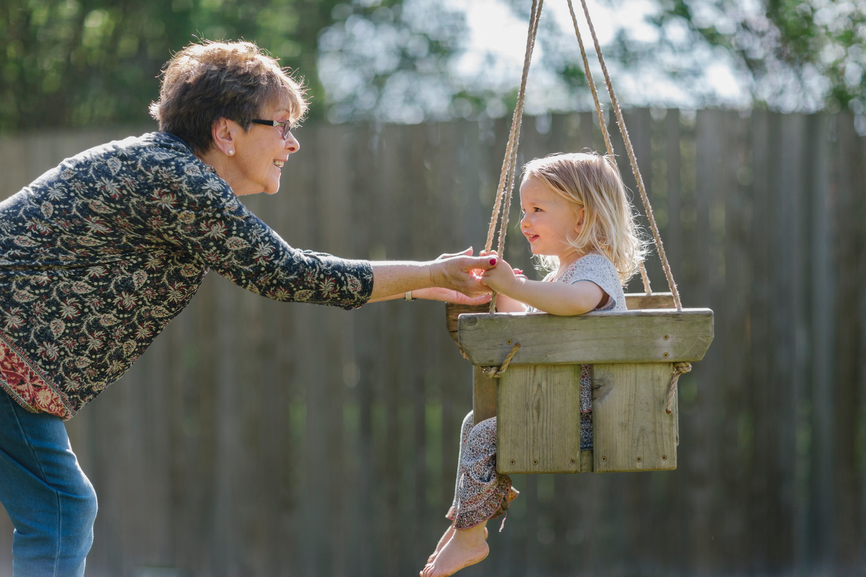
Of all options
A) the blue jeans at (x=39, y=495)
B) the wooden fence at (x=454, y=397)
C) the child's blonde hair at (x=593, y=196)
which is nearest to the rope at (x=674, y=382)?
the child's blonde hair at (x=593, y=196)

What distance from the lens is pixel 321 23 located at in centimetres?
682

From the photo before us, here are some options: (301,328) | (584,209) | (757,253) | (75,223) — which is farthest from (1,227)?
(757,253)

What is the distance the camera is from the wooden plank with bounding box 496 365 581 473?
194cm

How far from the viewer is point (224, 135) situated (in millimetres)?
2008

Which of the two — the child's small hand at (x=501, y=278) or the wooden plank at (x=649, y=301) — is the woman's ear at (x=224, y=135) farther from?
the wooden plank at (x=649, y=301)

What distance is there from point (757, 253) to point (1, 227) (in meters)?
3.15

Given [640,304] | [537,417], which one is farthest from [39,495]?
[640,304]

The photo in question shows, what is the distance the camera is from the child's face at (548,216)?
6.95 feet

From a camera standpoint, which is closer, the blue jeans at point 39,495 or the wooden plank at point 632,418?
the blue jeans at point 39,495

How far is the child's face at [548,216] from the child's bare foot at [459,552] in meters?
0.79

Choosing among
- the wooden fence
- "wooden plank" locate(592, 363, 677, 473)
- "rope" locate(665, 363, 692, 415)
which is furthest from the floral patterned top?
the wooden fence

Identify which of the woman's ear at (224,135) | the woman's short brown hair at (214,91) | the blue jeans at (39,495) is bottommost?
the blue jeans at (39,495)

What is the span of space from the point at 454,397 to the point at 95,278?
2.20m

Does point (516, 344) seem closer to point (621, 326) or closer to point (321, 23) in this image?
point (621, 326)
